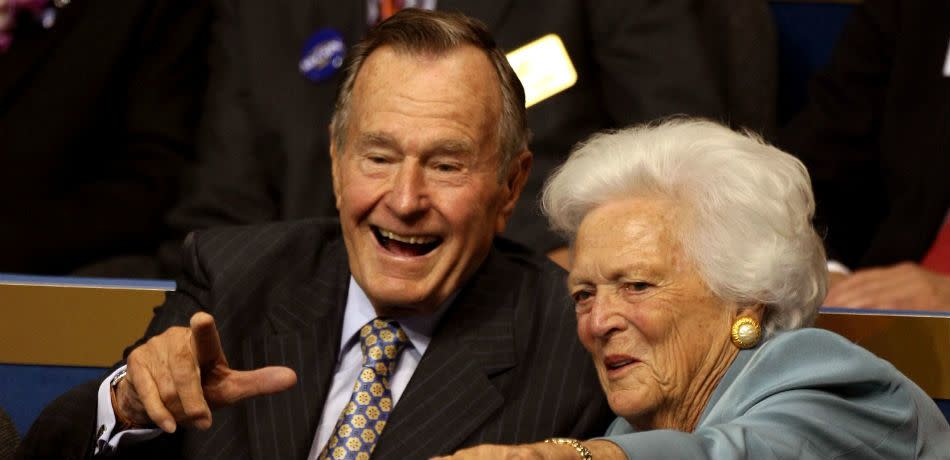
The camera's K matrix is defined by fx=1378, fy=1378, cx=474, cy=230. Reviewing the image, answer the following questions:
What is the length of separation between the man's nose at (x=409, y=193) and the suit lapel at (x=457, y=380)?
0.58 ft

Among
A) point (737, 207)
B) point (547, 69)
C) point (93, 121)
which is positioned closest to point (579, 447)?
point (737, 207)

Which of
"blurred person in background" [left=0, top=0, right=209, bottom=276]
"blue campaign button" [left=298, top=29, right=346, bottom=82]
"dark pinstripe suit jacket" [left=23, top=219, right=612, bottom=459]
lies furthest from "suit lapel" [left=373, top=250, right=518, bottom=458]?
"blurred person in background" [left=0, top=0, right=209, bottom=276]

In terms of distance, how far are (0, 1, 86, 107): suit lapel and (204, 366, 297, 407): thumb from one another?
1.53m

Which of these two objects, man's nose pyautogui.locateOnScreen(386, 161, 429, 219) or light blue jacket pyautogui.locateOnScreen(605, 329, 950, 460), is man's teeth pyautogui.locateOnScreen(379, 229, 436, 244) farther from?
light blue jacket pyautogui.locateOnScreen(605, 329, 950, 460)

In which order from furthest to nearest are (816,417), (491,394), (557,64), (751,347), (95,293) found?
(557,64) < (95,293) < (491,394) < (751,347) < (816,417)

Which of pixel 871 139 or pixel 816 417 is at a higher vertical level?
pixel 816 417

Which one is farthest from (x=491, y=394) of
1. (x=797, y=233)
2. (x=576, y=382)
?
(x=797, y=233)

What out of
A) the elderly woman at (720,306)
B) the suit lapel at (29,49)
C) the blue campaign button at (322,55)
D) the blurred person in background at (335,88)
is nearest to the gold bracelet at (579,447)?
the elderly woman at (720,306)

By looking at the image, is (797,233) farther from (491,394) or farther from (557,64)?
(557,64)

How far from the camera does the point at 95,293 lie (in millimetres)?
2186

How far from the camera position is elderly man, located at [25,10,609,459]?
75.4 inches

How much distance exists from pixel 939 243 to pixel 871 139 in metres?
0.28

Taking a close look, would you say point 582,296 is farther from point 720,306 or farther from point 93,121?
point 93,121

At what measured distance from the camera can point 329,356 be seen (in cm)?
200
